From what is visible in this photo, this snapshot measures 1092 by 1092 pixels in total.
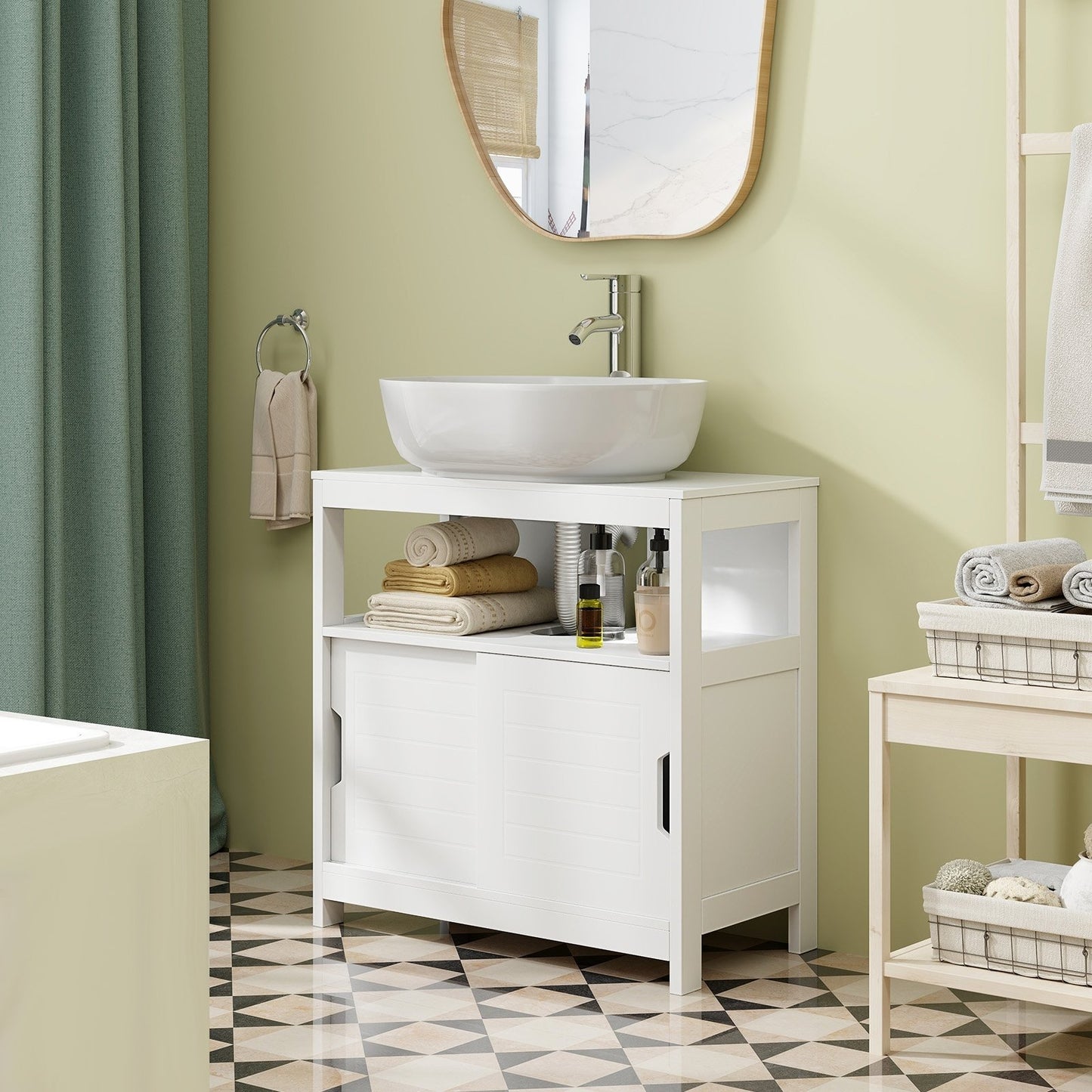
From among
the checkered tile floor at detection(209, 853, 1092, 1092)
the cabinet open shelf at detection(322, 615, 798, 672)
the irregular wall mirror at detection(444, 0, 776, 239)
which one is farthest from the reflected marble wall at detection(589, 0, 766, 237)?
the checkered tile floor at detection(209, 853, 1092, 1092)

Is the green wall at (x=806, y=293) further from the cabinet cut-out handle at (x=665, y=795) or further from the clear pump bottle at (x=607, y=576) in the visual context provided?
the cabinet cut-out handle at (x=665, y=795)

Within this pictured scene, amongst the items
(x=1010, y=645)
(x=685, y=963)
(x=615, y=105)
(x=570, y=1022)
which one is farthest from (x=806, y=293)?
(x=570, y=1022)

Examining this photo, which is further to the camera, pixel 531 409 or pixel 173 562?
pixel 173 562

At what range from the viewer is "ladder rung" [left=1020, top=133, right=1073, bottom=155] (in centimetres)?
246

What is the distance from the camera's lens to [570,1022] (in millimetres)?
2527

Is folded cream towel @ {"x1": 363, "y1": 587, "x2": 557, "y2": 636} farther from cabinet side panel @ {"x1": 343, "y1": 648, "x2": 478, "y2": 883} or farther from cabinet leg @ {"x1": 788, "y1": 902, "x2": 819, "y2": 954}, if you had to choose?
cabinet leg @ {"x1": 788, "y1": 902, "x2": 819, "y2": 954}

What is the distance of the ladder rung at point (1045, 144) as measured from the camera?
2455 millimetres

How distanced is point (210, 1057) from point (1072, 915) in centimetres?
123

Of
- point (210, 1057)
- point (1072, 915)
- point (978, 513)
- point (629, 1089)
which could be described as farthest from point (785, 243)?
point (210, 1057)

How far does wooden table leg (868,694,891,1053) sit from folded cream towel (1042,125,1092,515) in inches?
16.1

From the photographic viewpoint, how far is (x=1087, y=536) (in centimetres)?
258

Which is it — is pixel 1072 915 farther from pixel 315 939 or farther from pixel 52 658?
pixel 52 658

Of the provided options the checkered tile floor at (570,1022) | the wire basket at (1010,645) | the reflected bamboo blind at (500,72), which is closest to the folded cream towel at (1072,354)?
the wire basket at (1010,645)

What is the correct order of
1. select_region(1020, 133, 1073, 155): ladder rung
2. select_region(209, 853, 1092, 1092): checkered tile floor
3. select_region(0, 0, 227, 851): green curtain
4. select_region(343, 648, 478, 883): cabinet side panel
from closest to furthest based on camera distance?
select_region(209, 853, 1092, 1092): checkered tile floor
select_region(1020, 133, 1073, 155): ladder rung
select_region(343, 648, 478, 883): cabinet side panel
select_region(0, 0, 227, 851): green curtain
